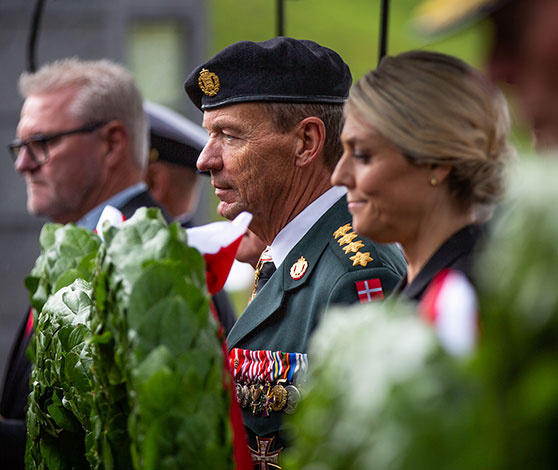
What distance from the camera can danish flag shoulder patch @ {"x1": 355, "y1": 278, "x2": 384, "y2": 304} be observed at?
82.4 inches

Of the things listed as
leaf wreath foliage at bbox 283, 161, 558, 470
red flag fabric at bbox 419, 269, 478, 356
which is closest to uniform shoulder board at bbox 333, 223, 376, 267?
red flag fabric at bbox 419, 269, 478, 356

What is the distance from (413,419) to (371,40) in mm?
3037

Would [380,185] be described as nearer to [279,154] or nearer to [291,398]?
[291,398]

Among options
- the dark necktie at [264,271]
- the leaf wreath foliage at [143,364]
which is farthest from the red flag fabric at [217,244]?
the dark necktie at [264,271]

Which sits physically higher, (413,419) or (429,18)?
(429,18)

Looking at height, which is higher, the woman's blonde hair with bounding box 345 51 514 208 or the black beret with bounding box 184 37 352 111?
the woman's blonde hair with bounding box 345 51 514 208

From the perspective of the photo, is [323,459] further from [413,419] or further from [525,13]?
[525,13]

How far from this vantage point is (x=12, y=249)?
21.3ft

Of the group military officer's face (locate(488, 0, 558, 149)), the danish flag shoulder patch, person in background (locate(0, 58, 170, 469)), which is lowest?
person in background (locate(0, 58, 170, 469))

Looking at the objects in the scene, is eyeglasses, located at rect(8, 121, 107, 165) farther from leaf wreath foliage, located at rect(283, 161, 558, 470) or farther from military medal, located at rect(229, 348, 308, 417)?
leaf wreath foliage, located at rect(283, 161, 558, 470)

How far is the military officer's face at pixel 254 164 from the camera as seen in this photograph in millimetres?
2398

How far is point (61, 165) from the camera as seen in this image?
3.68m

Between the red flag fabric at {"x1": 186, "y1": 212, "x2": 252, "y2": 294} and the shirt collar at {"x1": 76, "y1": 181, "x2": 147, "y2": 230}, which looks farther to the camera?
the shirt collar at {"x1": 76, "y1": 181, "x2": 147, "y2": 230}

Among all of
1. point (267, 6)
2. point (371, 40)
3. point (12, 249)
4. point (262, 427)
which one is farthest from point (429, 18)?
point (267, 6)
